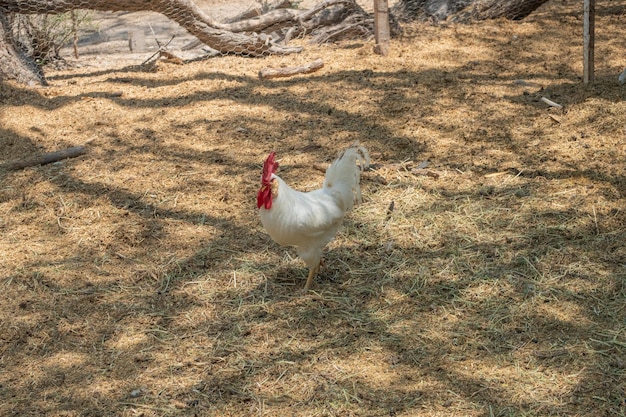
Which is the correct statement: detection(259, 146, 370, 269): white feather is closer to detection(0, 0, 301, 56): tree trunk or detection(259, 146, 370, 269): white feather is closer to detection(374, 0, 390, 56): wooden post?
detection(374, 0, 390, 56): wooden post

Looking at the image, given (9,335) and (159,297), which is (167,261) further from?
(9,335)

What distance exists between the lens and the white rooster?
3.84 metres

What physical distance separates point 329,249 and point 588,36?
347cm

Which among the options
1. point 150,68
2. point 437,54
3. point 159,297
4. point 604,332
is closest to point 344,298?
point 159,297

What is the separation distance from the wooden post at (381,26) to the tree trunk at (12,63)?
3795mm

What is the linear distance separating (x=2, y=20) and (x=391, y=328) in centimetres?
619

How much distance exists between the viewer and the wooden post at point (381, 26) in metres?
7.87

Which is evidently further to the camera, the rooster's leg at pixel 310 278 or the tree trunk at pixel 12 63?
the tree trunk at pixel 12 63

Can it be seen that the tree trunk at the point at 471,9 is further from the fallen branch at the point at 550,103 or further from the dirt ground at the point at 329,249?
the fallen branch at the point at 550,103

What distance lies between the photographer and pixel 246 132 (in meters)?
6.44

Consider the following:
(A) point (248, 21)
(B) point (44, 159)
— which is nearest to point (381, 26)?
(A) point (248, 21)

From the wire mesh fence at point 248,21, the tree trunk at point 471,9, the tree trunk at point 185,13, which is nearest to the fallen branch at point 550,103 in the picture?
the wire mesh fence at point 248,21

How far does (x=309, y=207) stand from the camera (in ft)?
13.1

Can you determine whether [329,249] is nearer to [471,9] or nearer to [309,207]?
[309,207]
